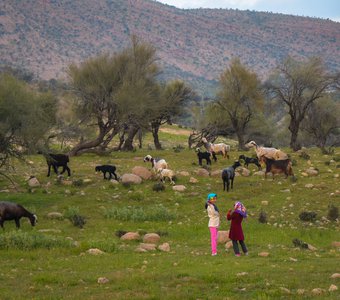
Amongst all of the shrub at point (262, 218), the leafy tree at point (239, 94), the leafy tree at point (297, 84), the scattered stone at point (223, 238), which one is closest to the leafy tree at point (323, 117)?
the leafy tree at point (297, 84)

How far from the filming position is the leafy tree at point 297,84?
4544cm

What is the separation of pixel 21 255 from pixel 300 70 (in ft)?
124

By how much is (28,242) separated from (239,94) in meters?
37.4

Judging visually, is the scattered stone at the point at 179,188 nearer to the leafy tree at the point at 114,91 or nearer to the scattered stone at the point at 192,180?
the scattered stone at the point at 192,180

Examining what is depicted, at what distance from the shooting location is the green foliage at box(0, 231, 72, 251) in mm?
13492

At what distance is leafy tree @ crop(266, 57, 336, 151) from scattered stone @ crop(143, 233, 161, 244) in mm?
31831

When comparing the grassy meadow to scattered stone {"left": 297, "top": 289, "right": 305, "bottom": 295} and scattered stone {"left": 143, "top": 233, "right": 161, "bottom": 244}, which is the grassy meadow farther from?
scattered stone {"left": 143, "top": 233, "right": 161, "bottom": 244}

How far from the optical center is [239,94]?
160 feet

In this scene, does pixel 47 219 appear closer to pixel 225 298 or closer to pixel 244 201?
pixel 244 201

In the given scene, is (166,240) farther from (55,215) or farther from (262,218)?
(55,215)

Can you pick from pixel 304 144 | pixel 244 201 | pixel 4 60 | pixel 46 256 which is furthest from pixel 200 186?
pixel 4 60

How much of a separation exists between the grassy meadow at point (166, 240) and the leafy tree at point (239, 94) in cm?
1856

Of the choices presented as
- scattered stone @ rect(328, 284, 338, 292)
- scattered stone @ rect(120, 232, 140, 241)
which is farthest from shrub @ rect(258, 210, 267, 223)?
scattered stone @ rect(328, 284, 338, 292)

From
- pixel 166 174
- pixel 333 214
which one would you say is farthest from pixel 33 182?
pixel 333 214
